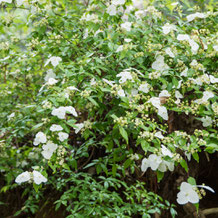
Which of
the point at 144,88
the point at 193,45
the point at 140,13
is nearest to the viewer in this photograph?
the point at 144,88

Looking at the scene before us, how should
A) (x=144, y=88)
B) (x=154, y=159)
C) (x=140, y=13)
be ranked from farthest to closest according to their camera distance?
1. (x=140, y=13)
2. (x=144, y=88)
3. (x=154, y=159)

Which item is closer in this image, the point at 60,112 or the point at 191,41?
the point at 60,112

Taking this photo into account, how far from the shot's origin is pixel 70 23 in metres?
1.84

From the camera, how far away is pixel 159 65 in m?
1.59

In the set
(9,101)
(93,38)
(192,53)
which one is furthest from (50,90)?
(9,101)

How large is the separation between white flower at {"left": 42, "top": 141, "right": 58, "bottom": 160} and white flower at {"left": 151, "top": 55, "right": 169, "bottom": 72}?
0.74 meters

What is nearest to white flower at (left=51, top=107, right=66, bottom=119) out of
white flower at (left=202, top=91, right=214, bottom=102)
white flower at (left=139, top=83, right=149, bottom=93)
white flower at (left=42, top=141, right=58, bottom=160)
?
white flower at (left=42, top=141, right=58, bottom=160)

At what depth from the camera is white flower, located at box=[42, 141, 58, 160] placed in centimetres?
127

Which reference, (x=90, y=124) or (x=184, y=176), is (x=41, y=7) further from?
(x=184, y=176)

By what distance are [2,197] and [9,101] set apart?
1.27m

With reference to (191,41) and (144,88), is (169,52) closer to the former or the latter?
(191,41)

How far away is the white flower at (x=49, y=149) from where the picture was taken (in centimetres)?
127

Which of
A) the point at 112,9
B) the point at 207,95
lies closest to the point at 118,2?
the point at 112,9

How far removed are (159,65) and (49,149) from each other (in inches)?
31.3
